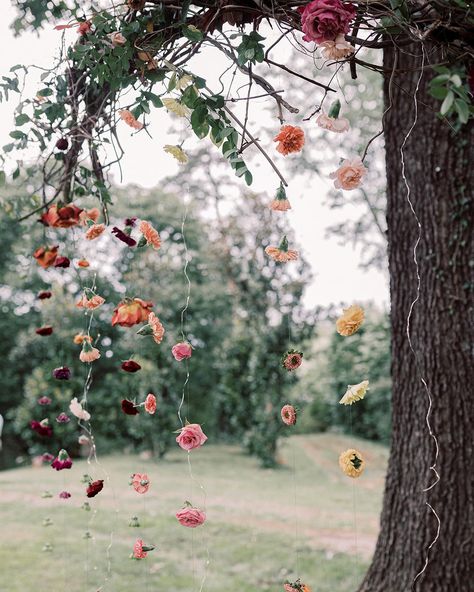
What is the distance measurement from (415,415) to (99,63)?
1.78m

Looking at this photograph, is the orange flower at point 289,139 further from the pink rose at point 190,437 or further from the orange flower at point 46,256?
A: the pink rose at point 190,437

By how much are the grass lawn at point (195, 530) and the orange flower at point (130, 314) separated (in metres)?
1.26

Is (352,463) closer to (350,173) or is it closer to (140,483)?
(140,483)

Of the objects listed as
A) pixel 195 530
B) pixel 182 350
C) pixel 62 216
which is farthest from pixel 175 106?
pixel 195 530

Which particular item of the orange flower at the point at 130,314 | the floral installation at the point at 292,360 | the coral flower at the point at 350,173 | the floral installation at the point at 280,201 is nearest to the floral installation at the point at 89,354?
the orange flower at the point at 130,314

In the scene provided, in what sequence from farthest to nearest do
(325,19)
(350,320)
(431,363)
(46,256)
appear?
(431,363)
(350,320)
(46,256)
(325,19)

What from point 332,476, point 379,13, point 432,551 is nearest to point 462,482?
point 432,551

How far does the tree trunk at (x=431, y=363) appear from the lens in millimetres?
2508

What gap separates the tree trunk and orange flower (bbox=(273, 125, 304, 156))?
119 centimetres

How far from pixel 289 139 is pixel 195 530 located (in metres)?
3.72

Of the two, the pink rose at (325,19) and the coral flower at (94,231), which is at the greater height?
the pink rose at (325,19)

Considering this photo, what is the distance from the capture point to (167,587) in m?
3.65

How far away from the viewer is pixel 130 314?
1.39m

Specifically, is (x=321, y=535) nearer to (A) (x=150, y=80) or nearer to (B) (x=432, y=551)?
(B) (x=432, y=551)
